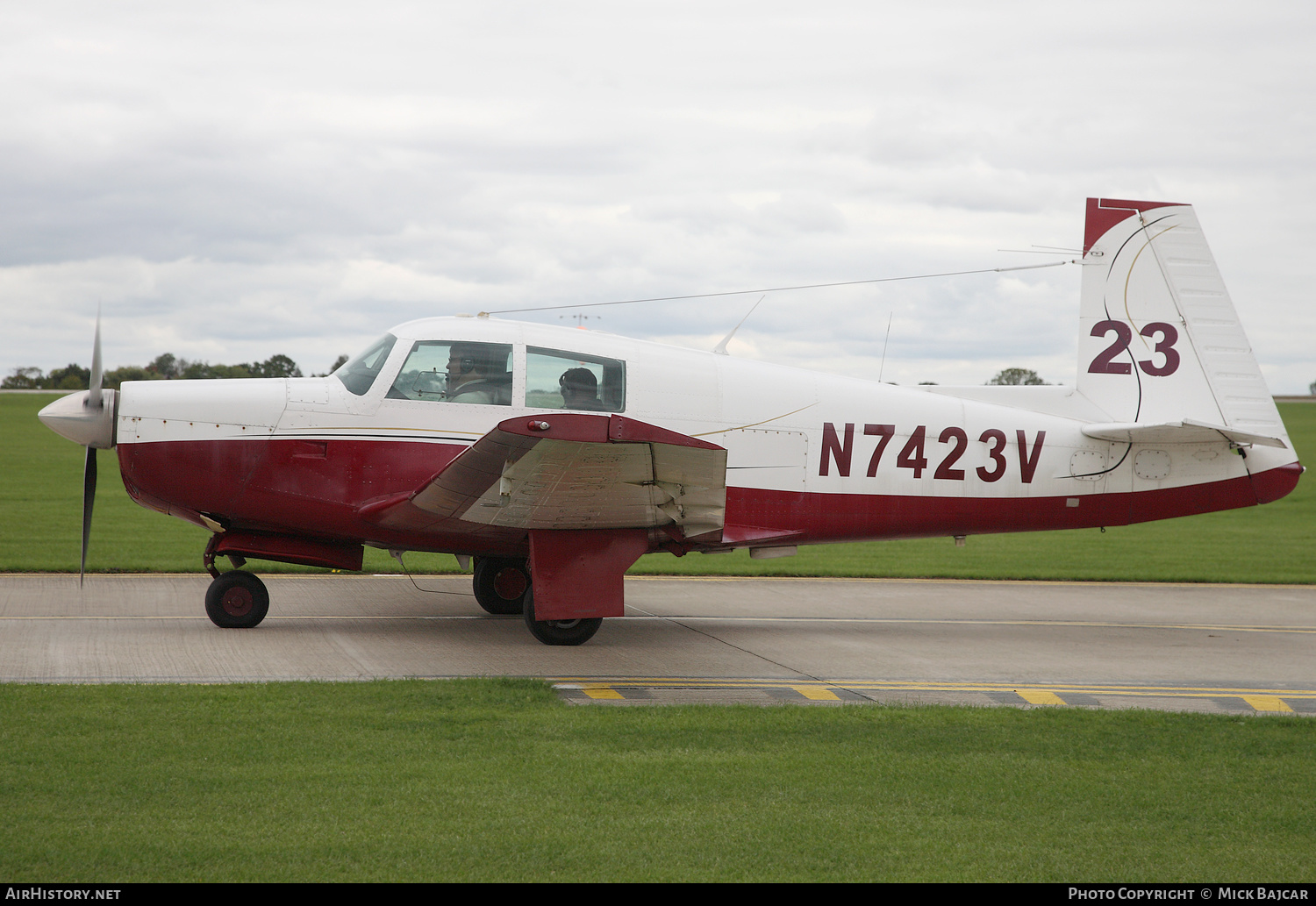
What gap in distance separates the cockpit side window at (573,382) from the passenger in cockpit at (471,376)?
12.4 inches

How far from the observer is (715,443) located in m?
10.1

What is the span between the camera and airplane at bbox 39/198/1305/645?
8906mm

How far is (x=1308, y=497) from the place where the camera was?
30.7 metres

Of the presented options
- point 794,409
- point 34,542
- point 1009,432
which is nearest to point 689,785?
point 794,409

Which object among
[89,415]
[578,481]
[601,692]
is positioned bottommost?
[601,692]

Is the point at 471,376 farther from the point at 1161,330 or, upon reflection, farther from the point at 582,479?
the point at 1161,330

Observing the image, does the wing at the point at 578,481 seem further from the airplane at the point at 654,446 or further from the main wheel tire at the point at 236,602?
the main wheel tire at the point at 236,602

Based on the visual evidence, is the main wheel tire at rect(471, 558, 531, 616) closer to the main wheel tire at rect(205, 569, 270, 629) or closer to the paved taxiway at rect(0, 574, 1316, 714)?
the paved taxiway at rect(0, 574, 1316, 714)

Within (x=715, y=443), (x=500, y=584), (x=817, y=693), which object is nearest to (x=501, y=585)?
(x=500, y=584)

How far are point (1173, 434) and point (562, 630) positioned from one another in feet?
21.0

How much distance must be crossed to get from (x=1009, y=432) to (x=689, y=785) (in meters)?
6.59

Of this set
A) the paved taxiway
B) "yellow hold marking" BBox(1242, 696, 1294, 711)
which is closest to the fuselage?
the paved taxiway

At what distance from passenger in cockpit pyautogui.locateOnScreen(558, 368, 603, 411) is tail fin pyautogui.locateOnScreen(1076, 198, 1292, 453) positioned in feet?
17.1
